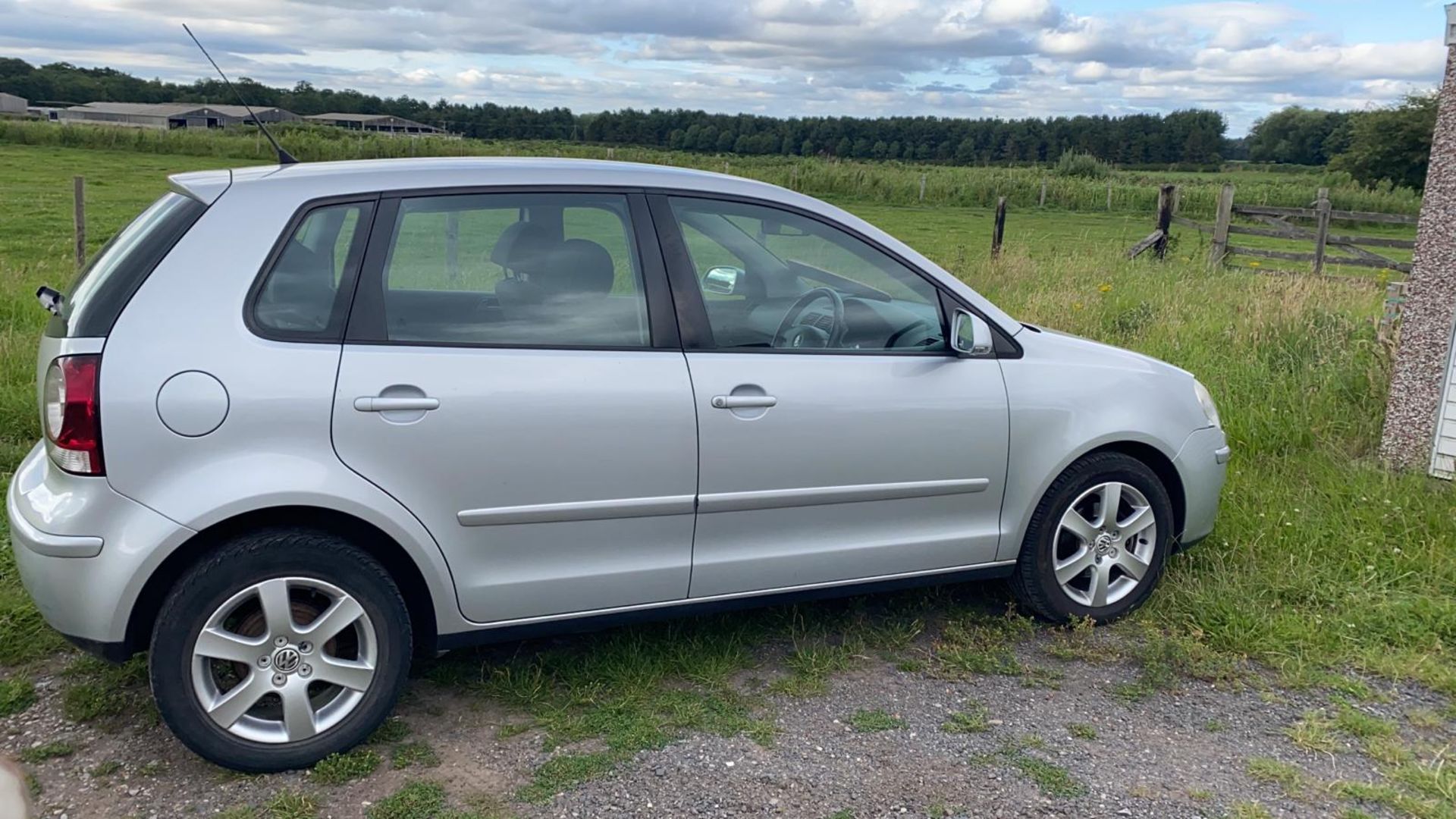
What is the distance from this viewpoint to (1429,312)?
5.64m

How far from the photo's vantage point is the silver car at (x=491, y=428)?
303cm

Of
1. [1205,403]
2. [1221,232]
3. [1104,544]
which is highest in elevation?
[1221,232]

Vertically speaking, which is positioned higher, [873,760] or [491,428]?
[491,428]

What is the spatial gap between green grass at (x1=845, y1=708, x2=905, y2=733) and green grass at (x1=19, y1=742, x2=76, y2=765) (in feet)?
7.88

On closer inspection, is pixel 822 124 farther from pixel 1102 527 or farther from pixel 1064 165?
pixel 1102 527

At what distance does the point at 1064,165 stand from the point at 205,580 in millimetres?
52424

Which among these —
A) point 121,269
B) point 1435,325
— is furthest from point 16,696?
point 1435,325

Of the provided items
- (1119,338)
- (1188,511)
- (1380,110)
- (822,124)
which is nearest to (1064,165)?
(1380,110)

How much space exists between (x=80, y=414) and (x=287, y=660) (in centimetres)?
87

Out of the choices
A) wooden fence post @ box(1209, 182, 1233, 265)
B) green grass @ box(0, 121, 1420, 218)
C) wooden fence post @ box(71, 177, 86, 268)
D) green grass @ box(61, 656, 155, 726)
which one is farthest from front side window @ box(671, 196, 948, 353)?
green grass @ box(0, 121, 1420, 218)

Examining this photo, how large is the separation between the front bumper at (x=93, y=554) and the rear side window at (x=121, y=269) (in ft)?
1.39

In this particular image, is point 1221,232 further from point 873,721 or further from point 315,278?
point 315,278

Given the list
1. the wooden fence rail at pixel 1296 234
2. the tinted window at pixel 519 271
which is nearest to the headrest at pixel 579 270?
the tinted window at pixel 519 271

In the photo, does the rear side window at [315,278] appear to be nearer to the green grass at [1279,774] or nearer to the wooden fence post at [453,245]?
the wooden fence post at [453,245]
